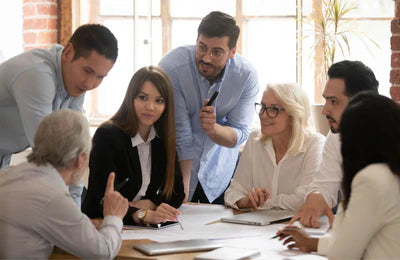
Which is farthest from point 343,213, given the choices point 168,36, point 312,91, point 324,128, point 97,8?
point 97,8

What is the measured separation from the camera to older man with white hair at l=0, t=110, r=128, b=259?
5.89 feet

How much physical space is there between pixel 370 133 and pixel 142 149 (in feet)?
4.37

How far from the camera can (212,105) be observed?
3.23 meters

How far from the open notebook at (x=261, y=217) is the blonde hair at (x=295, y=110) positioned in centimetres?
35

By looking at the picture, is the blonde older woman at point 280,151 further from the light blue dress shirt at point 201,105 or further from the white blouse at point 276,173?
the light blue dress shirt at point 201,105

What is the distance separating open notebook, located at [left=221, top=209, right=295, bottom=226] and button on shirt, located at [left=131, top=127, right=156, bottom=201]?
18.0 inches

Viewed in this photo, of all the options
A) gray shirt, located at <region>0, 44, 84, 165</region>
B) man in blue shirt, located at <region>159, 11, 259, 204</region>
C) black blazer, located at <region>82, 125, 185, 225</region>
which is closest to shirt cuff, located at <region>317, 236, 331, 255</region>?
black blazer, located at <region>82, 125, 185, 225</region>

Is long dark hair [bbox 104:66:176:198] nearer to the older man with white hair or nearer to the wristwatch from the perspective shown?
the wristwatch

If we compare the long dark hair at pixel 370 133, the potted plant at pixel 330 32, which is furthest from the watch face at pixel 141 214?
the potted plant at pixel 330 32

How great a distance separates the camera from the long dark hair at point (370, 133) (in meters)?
1.62

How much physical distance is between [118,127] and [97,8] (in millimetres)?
2333

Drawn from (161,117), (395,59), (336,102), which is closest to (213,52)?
(161,117)

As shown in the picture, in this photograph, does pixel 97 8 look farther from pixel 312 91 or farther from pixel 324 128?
pixel 324 128

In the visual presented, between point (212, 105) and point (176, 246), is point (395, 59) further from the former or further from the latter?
→ point (176, 246)
